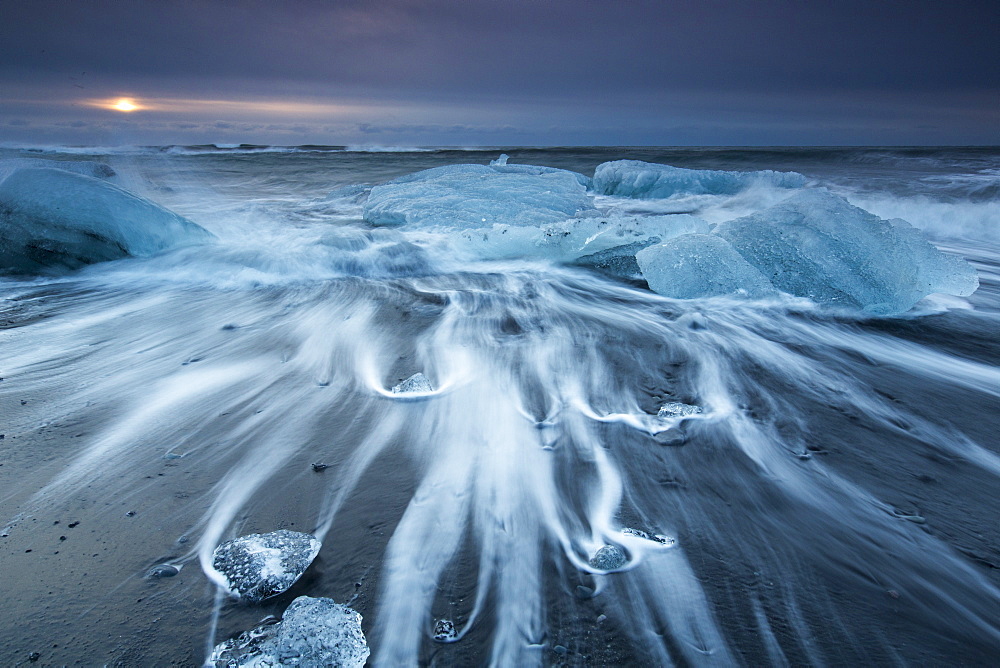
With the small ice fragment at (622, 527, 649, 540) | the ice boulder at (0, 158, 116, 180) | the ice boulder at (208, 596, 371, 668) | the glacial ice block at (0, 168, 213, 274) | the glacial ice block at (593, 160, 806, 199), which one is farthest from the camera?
the glacial ice block at (593, 160, 806, 199)

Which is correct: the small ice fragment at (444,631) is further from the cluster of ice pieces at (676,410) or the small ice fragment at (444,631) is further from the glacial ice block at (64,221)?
the glacial ice block at (64,221)

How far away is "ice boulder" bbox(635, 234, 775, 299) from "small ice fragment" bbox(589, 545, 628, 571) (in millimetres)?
3120

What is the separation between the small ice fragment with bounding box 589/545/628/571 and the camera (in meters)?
1.49

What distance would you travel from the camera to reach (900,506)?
1.76 metres

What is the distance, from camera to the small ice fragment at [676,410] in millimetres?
2336

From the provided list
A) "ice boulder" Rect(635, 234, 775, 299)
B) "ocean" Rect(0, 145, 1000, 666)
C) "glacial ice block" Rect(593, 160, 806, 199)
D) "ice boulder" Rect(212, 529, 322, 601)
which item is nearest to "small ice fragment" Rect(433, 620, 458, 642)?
"ocean" Rect(0, 145, 1000, 666)

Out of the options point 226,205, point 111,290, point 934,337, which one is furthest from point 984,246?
point 226,205

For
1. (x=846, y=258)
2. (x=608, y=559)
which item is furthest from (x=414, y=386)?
(x=846, y=258)

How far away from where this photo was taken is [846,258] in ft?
12.7

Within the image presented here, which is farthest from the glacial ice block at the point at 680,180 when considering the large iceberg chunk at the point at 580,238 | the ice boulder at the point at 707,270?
the ice boulder at the point at 707,270

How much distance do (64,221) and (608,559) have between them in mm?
5715

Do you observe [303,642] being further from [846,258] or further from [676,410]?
[846,258]

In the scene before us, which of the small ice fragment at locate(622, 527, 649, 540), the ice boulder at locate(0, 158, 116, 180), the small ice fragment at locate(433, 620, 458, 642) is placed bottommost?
the small ice fragment at locate(622, 527, 649, 540)

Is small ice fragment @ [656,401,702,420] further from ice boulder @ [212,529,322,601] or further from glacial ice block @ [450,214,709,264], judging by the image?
glacial ice block @ [450,214,709,264]
